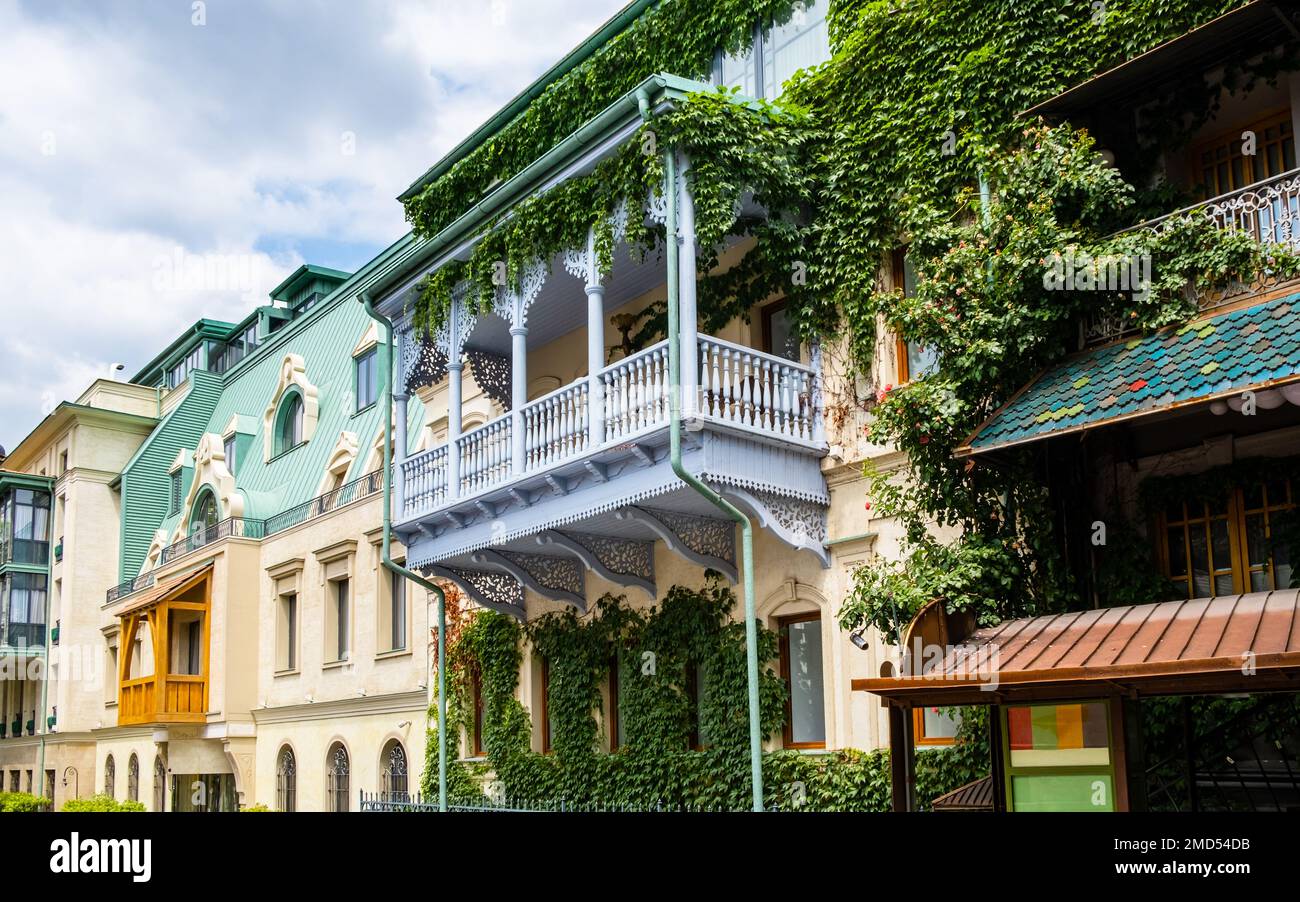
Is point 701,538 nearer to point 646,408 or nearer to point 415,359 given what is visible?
point 646,408

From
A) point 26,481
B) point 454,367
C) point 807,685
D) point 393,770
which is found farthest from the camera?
point 26,481

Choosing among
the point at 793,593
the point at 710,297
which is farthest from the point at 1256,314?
the point at 710,297

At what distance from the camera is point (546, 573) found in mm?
17750

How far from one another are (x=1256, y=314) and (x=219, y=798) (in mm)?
27223

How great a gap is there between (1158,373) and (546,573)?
31.0 feet

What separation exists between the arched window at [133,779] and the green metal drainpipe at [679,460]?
2534 centimetres

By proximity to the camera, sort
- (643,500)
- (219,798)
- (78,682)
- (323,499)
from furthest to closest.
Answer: (78,682) → (219,798) → (323,499) → (643,500)

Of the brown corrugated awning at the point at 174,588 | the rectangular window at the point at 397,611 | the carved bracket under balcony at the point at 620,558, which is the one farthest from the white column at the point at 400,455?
the brown corrugated awning at the point at 174,588

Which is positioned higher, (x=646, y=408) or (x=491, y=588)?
(x=646, y=408)

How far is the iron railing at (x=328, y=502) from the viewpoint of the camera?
25.2m

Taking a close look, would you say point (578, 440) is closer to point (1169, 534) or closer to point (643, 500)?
point (643, 500)

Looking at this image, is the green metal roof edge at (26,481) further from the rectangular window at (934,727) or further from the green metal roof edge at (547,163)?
the rectangular window at (934,727)

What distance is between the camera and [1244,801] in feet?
33.3

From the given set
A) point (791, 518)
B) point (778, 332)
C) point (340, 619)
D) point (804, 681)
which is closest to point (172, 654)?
point (340, 619)
